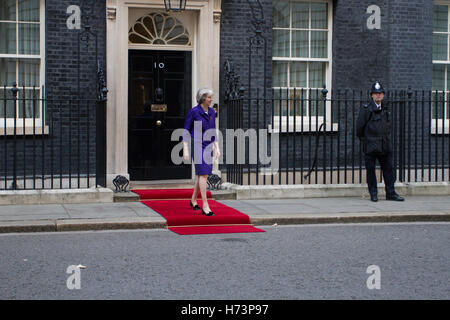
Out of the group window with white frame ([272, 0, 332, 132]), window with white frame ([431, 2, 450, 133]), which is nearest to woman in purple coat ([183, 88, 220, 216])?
window with white frame ([272, 0, 332, 132])

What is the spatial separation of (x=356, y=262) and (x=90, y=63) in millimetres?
7095

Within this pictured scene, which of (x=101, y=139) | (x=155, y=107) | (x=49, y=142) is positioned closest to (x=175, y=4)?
(x=155, y=107)

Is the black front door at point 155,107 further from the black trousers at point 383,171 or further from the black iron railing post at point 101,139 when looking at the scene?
the black trousers at point 383,171

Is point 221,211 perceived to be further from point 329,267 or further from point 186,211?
point 329,267

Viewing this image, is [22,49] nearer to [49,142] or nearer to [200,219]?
[49,142]

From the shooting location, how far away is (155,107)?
12805mm

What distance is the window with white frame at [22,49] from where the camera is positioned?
12305 millimetres

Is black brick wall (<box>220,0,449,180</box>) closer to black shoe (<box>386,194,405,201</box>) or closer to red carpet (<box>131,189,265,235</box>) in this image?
black shoe (<box>386,194,405,201</box>)

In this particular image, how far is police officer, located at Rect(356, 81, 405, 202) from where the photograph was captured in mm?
11359

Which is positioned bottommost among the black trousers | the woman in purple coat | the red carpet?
the red carpet

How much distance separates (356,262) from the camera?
705 centimetres

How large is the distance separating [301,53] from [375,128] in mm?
3298

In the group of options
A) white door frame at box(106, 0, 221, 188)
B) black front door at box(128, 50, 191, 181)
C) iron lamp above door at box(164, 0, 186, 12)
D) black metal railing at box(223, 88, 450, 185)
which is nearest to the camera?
black metal railing at box(223, 88, 450, 185)
